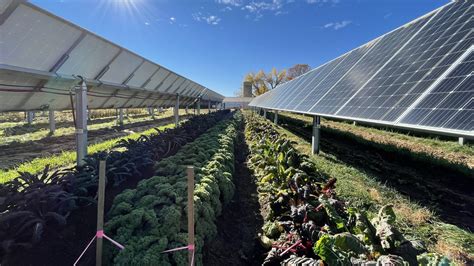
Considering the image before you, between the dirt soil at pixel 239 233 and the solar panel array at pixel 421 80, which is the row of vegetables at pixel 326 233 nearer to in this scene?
the dirt soil at pixel 239 233

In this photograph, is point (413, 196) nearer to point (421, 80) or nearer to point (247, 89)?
point (421, 80)

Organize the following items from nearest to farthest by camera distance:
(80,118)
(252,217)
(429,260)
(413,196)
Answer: (429,260) → (252,217) → (80,118) → (413,196)

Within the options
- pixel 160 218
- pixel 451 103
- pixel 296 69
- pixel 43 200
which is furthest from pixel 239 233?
pixel 296 69

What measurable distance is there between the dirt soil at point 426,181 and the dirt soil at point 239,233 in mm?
3471

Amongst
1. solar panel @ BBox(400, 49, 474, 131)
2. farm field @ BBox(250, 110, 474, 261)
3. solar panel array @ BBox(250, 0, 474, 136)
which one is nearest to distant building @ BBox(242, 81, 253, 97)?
solar panel array @ BBox(250, 0, 474, 136)

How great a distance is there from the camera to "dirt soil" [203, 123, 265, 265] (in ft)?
12.0

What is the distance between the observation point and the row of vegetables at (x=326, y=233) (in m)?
2.39

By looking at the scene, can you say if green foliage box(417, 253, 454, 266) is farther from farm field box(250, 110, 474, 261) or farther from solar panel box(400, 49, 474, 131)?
solar panel box(400, 49, 474, 131)

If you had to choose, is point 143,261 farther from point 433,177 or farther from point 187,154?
point 433,177

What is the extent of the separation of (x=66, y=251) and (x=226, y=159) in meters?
4.07

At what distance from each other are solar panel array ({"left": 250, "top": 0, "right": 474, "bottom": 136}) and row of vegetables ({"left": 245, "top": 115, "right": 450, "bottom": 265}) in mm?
1752

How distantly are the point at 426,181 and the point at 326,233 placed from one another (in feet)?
18.7

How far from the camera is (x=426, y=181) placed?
6.89 meters

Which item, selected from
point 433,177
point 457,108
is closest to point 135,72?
point 457,108
